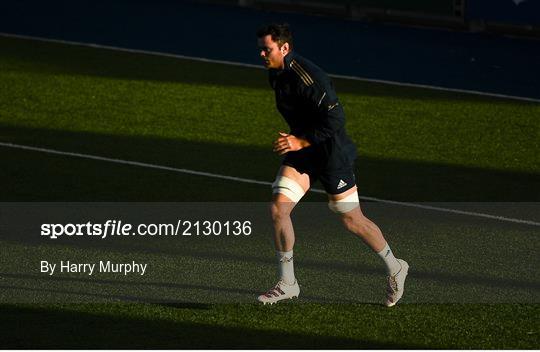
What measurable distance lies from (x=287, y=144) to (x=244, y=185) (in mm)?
5103

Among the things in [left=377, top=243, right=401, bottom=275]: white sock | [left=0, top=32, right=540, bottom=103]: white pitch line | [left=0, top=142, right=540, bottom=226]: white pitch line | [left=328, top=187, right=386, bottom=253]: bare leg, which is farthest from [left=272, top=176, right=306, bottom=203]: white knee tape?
[left=0, top=32, right=540, bottom=103]: white pitch line

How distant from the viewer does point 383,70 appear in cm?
2241

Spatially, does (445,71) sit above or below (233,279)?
above

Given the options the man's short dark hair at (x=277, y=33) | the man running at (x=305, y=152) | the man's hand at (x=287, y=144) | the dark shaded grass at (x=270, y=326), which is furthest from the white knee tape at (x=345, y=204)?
the man's short dark hair at (x=277, y=33)

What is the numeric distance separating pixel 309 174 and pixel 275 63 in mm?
894

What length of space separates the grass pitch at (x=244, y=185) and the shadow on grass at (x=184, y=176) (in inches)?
1.2

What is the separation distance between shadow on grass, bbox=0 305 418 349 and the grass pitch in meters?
0.02

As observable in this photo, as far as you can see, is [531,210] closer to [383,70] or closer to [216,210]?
[216,210]

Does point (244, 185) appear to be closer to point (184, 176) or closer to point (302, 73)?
point (184, 176)

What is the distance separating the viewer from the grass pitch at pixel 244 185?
10.6 meters

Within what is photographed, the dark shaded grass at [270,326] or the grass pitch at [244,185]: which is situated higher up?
the grass pitch at [244,185]

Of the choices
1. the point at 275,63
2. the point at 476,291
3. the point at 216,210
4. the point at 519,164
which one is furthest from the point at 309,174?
the point at 519,164

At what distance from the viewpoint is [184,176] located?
1597cm

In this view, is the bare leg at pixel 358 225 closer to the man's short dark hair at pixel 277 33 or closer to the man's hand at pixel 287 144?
the man's hand at pixel 287 144
